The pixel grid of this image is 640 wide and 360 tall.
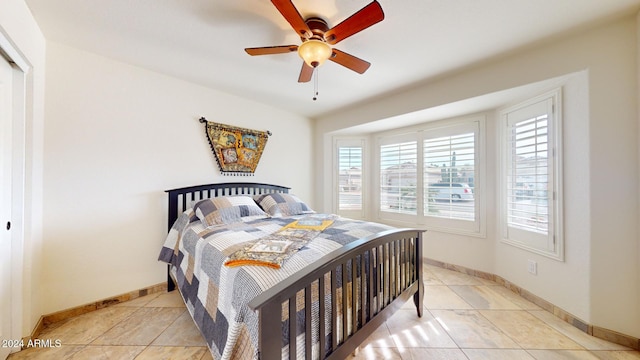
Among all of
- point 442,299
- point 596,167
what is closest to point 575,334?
Answer: point 442,299

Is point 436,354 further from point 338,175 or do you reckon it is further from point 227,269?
point 338,175

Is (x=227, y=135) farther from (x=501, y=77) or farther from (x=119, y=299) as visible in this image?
(x=501, y=77)

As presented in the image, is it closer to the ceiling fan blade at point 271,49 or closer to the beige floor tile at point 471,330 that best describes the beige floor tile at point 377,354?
the beige floor tile at point 471,330

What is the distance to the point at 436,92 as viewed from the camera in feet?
8.54

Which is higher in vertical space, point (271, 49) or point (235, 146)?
point (271, 49)

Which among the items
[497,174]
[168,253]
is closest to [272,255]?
[168,253]

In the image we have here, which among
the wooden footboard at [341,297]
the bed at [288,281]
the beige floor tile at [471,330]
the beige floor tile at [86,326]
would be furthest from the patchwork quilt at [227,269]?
the beige floor tile at [471,330]

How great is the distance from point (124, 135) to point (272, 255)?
2135 mm

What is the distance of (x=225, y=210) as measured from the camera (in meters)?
2.28

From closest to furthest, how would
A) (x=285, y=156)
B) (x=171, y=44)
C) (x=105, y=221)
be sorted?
1. (x=171, y=44)
2. (x=105, y=221)
3. (x=285, y=156)

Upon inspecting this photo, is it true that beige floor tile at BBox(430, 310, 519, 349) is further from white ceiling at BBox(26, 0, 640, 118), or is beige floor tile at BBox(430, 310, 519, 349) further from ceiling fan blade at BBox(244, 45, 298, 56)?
ceiling fan blade at BBox(244, 45, 298, 56)

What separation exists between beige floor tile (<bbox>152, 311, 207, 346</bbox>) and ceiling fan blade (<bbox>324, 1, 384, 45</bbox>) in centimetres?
241

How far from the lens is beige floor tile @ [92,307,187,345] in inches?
66.3

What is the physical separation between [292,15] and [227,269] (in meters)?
1.53
